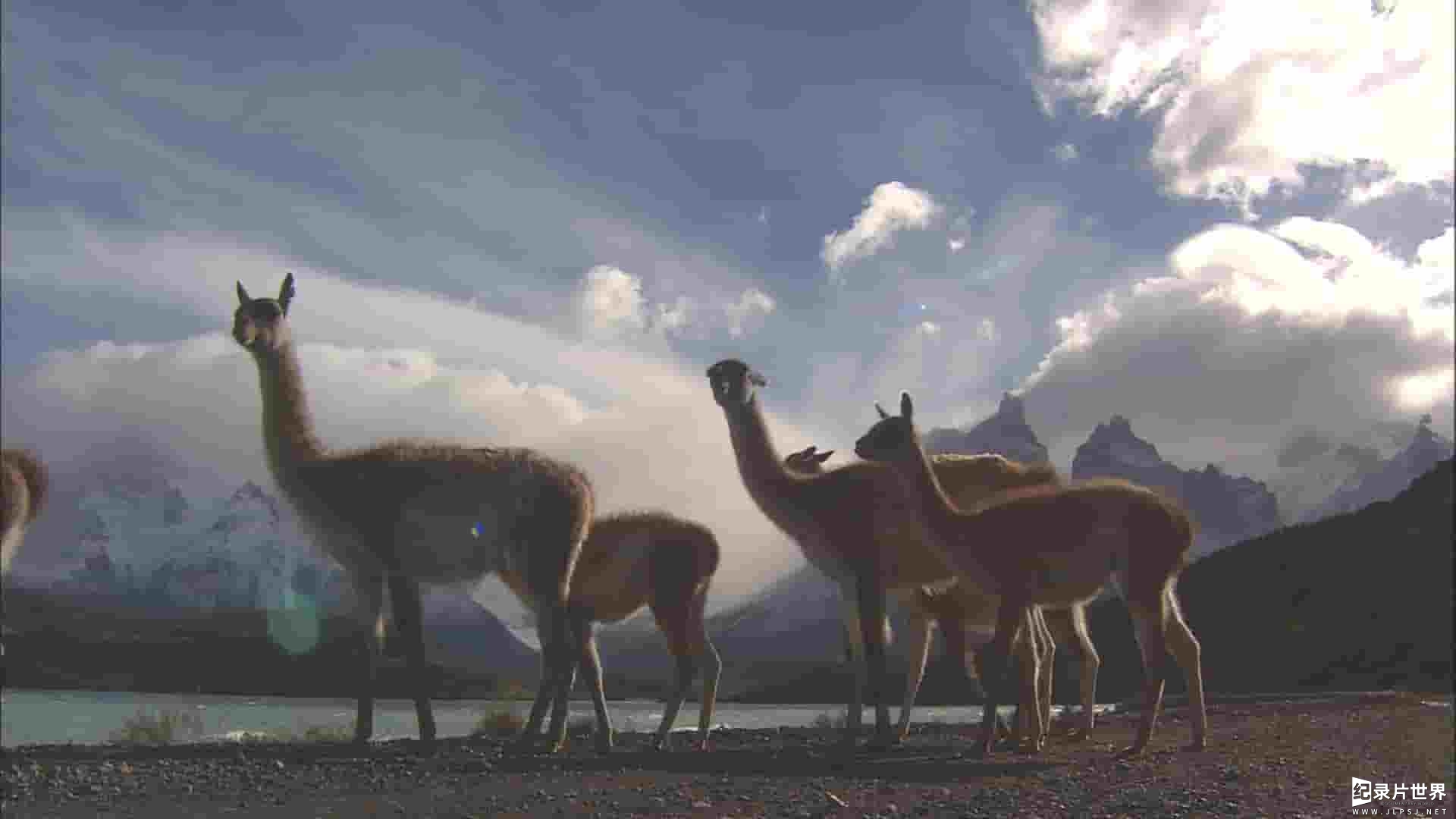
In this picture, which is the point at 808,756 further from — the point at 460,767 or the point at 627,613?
the point at 460,767

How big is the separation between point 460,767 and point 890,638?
3.90 metres

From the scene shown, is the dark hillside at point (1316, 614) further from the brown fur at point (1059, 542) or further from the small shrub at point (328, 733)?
the small shrub at point (328, 733)

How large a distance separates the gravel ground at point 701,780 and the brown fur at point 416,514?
927 mm

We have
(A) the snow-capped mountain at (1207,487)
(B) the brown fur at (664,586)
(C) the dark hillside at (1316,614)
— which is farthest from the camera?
(A) the snow-capped mountain at (1207,487)

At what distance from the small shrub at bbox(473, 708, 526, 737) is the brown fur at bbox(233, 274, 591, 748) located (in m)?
3.29

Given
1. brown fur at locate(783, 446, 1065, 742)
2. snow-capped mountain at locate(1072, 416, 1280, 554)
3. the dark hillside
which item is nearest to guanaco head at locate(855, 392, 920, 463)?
brown fur at locate(783, 446, 1065, 742)

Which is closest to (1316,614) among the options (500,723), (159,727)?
(500,723)

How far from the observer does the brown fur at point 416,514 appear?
7.71 m

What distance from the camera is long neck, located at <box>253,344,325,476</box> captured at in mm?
7922

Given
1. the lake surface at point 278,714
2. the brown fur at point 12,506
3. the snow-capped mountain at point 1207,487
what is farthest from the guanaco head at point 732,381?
the snow-capped mountain at point 1207,487

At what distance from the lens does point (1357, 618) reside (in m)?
30.4

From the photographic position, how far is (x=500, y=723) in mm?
11562

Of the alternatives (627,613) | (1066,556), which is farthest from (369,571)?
(1066,556)

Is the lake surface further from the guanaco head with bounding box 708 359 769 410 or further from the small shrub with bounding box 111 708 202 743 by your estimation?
the guanaco head with bounding box 708 359 769 410
